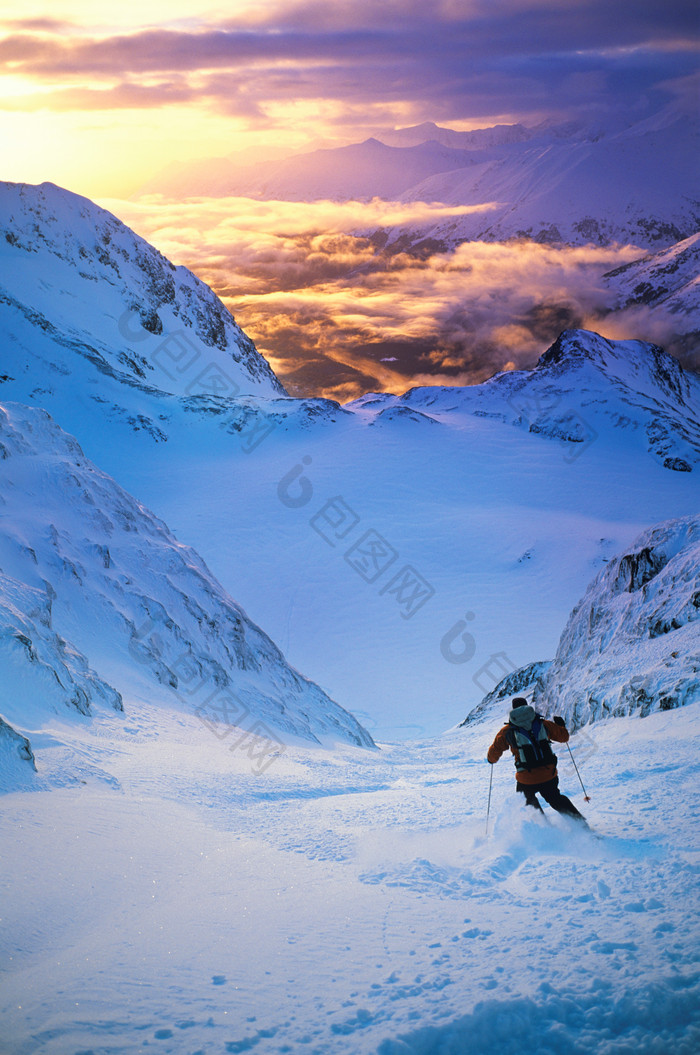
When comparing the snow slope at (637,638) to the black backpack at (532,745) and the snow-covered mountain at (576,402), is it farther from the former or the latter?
the snow-covered mountain at (576,402)

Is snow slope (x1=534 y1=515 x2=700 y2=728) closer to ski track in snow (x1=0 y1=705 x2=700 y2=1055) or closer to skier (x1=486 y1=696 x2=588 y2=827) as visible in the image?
ski track in snow (x1=0 y1=705 x2=700 y2=1055)

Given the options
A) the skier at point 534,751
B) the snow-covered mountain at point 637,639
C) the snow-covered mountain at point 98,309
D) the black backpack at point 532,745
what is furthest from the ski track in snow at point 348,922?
the snow-covered mountain at point 98,309

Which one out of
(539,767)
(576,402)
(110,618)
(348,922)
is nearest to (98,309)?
(576,402)

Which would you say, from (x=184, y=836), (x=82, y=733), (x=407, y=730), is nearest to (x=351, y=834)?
(x=184, y=836)

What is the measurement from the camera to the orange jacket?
647cm

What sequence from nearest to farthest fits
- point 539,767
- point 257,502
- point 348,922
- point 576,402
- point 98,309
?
point 348,922, point 539,767, point 257,502, point 576,402, point 98,309

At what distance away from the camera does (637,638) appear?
12930 millimetres

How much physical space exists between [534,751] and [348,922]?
2.56m

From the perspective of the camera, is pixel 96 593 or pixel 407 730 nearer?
pixel 96 593

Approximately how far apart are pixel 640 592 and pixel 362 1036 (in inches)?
467

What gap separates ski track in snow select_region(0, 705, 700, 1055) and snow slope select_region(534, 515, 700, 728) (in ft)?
10.8

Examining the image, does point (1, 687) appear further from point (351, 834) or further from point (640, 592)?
point (640, 592)

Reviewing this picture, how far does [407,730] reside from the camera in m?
28.5

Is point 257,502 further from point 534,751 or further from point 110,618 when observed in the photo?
point 534,751
